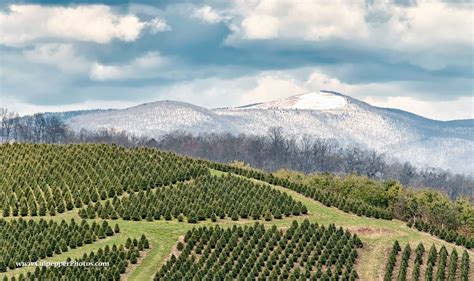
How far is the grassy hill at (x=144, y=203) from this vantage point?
4891 centimetres

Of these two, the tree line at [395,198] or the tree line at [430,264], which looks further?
the tree line at [395,198]

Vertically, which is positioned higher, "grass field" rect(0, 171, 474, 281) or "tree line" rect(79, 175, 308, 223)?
"tree line" rect(79, 175, 308, 223)

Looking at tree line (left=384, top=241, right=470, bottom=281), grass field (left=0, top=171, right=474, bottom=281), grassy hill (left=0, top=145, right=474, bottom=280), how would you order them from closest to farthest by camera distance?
tree line (left=384, top=241, right=470, bottom=281) < grass field (left=0, top=171, right=474, bottom=281) < grassy hill (left=0, top=145, right=474, bottom=280)

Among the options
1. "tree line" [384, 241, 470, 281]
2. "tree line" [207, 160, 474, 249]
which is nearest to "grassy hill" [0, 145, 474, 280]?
"tree line" [384, 241, 470, 281]

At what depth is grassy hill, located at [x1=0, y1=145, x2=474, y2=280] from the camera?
4891cm

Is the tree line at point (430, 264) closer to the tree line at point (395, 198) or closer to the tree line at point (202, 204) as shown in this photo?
the tree line at point (202, 204)

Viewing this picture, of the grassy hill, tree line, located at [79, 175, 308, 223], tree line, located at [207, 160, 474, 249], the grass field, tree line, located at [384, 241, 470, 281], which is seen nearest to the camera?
tree line, located at [384, 241, 470, 281]

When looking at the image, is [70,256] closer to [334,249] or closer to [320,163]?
[334,249]

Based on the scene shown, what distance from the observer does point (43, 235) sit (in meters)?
50.0

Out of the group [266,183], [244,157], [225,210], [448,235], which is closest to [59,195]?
[225,210]

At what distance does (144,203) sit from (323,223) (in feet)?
47.3

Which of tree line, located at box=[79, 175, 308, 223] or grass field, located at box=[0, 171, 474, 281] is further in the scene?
tree line, located at box=[79, 175, 308, 223]

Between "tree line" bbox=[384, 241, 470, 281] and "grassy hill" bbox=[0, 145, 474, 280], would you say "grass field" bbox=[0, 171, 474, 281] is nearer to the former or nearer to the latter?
"grassy hill" bbox=[0, 145, 474, 280]

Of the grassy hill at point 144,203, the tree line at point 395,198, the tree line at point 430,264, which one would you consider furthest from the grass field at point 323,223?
the tree line at point 395,198
